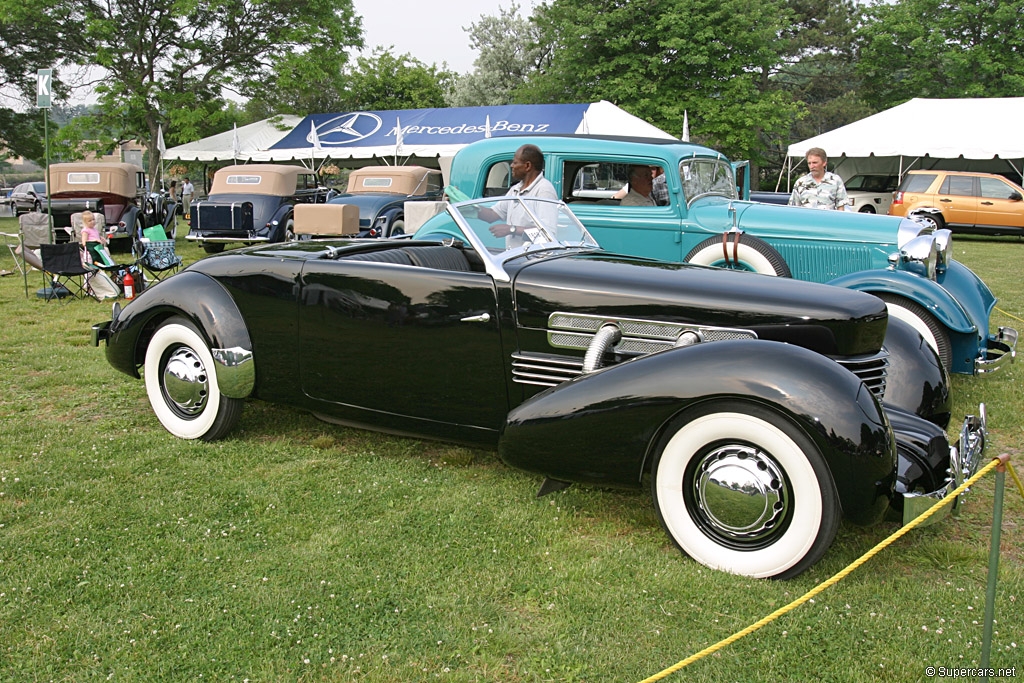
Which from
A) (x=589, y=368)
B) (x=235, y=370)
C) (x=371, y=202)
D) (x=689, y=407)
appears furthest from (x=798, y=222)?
(x=371, y=202)

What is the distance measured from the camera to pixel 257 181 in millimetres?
15586

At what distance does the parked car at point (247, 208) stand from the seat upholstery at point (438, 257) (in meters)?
10.4

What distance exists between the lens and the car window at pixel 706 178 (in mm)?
7273

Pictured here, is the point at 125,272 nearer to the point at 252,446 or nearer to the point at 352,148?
the point at 252,446

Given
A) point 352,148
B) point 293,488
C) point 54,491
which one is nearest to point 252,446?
point 293,488

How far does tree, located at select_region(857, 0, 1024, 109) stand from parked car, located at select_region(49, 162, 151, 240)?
31.8 meters

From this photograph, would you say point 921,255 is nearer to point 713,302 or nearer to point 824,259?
point 824,259

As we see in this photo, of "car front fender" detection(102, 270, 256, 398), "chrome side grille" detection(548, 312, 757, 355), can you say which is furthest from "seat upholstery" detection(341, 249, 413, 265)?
"chrome side grille" detection(548, 312, 757, 355)

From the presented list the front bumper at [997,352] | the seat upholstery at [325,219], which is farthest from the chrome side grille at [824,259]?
the seat upholstery at [325,219]

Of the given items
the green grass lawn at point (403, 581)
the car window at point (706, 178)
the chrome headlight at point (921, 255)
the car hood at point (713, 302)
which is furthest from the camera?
the car window at point (706, 178)

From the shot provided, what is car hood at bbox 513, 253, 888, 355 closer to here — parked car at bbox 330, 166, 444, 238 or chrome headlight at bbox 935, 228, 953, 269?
chrome headlight at bbox 935, 228, 953, 269

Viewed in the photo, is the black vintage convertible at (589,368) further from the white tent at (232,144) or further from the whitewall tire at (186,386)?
the white tent at (232,144)

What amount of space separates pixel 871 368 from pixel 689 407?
122cm

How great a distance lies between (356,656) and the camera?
259cm
